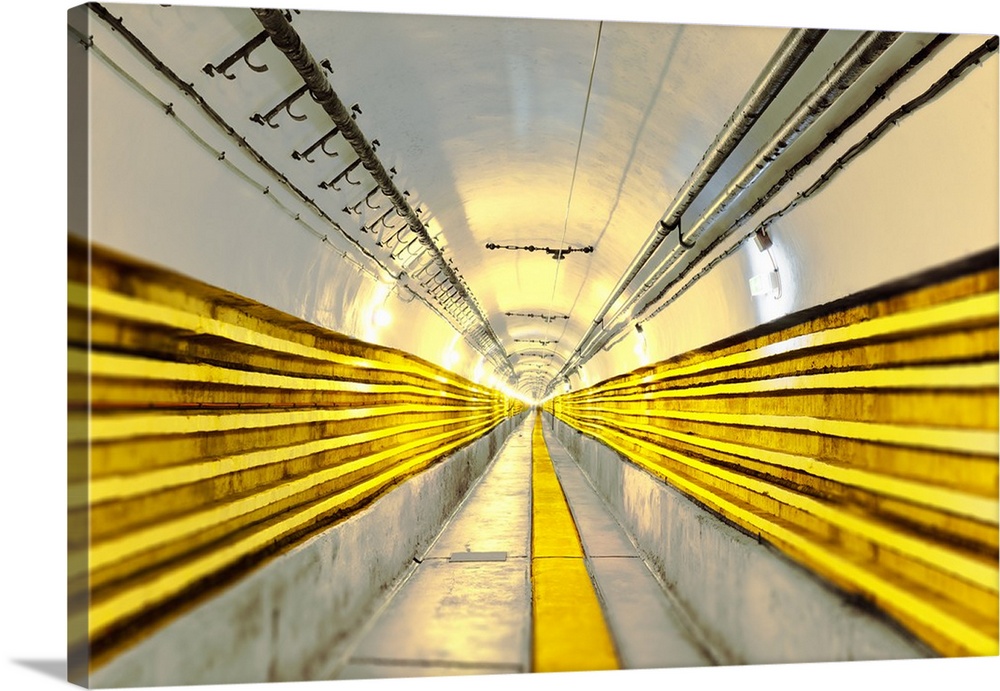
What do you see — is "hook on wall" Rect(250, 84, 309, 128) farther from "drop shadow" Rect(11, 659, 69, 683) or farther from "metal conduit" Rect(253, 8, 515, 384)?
"drop shadow" Rect(11, 659, 69, 683)

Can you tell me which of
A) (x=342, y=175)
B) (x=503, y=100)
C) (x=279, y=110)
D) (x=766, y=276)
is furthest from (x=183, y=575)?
(x=766, y=276)

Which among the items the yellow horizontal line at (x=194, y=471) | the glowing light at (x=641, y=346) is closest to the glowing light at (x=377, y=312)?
the yellow horizontal line at (x=194, y=471)

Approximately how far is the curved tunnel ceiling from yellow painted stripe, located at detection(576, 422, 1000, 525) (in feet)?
6.41

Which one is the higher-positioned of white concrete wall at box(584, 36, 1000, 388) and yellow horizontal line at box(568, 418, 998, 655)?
white concrete wall at box(584, 36, 1000, 388)

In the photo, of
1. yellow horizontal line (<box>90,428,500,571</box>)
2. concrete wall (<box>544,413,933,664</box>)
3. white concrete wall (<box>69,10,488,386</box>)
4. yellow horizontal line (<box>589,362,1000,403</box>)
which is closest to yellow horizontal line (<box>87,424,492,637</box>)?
yellow horizontal line (<box>90,428,500,571</box>)

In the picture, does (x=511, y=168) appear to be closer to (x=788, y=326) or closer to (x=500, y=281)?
(x=788, y=326)

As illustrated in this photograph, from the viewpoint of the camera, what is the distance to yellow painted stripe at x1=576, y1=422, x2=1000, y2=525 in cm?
318

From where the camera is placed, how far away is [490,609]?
634 cm

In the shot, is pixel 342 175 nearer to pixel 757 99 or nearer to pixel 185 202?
pixel 185 202

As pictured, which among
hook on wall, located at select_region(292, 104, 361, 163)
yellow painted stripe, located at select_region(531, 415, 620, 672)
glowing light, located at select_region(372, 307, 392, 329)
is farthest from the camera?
glowing light, located at select_region(372, 307, 392, 329)

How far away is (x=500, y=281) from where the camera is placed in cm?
1105

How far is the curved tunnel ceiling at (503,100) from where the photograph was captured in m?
3.64

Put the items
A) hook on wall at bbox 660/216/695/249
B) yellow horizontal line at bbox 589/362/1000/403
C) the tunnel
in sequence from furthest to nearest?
hook on wall at bbox 660/216/695/249 → yellow horizontal line at bbox 589/362/1000/403 → the tunnel

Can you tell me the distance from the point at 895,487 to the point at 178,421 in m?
3.58
